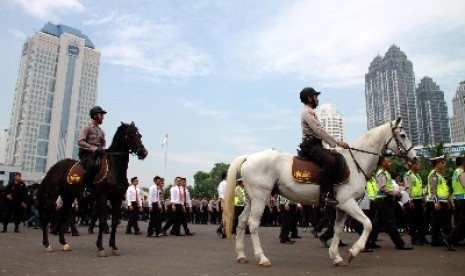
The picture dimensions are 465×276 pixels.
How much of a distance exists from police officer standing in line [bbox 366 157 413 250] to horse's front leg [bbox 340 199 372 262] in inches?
142

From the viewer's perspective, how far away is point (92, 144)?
33.2 feet

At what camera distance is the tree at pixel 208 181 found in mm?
85688

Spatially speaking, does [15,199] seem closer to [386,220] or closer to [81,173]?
[81,173]

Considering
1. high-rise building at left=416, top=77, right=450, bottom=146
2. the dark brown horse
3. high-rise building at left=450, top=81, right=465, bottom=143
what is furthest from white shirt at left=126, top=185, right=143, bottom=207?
high-rise building at left=450, top=81, right=465, bottom=143

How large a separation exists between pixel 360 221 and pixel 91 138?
6575 mm

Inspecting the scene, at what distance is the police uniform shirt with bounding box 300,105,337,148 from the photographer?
26.5 ft

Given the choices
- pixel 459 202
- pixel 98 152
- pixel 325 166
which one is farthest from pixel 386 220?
pixel 98 152

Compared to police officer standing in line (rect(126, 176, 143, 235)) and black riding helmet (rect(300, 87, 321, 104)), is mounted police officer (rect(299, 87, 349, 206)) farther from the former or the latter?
police officer standing in line (rect(126, 176, 143, 235))

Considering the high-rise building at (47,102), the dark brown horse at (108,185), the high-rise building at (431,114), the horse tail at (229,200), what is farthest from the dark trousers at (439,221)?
the high-rise building at (47,102)

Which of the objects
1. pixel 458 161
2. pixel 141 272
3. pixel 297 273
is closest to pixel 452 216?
pixel 458 161

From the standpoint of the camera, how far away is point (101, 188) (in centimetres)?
940

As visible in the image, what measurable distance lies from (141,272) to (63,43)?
538 feet

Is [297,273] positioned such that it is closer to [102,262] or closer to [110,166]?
[102,262]

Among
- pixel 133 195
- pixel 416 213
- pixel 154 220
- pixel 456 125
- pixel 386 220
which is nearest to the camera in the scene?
pixel 386 220
